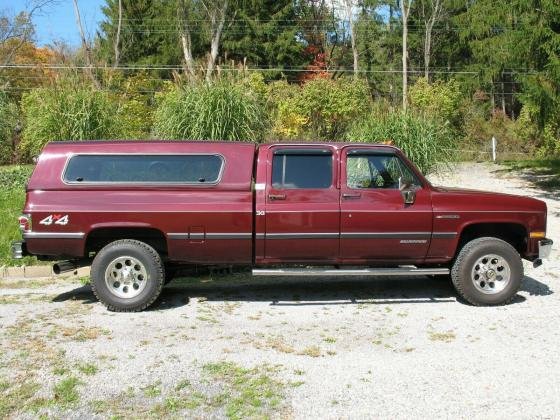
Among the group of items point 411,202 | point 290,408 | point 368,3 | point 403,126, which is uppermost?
point 368,3

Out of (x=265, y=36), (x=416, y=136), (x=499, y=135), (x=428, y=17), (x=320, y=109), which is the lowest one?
(x=416, y=136)

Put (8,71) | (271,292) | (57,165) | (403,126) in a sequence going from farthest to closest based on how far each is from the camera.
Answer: (8,71) < (403,126) < (271,292) < (57,165)

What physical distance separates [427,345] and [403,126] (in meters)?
7.33

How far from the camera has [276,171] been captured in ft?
20.7

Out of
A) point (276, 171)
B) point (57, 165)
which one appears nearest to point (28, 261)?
point (57, 165)

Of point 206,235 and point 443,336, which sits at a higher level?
point 206,235

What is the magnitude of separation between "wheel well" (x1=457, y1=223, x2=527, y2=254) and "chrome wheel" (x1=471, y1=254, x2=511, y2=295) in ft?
1.07

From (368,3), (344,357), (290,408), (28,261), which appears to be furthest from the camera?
(368,3)

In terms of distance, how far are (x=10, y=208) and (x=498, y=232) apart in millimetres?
8662

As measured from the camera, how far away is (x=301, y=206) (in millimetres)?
6219

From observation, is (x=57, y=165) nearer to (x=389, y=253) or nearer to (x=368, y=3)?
(x=389, y=253)

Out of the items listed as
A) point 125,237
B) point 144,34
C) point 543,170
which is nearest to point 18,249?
point 125,237

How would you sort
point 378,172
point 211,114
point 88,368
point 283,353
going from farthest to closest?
point 211,114
point 378,172
point 283,353
point 88,368

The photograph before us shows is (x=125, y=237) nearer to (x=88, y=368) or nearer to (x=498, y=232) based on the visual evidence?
(x=88, y=368)
